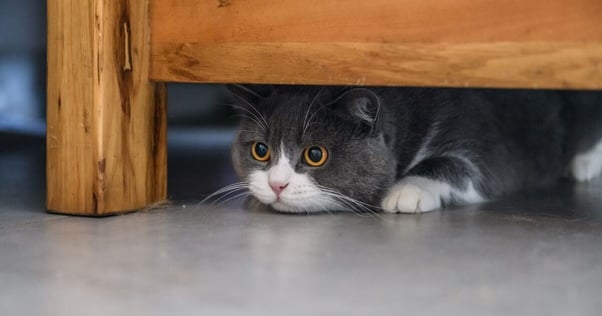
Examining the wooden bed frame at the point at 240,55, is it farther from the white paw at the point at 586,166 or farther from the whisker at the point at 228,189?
the white paw at the point at 586,166

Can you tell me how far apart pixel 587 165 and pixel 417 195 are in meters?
0.88

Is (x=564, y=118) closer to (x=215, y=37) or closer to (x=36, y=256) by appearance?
(x=215, y=37)

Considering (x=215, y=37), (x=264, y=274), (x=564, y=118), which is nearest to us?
(x=264, y=274)

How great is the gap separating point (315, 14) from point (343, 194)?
421mm

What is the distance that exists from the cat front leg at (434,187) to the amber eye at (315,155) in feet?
0.57

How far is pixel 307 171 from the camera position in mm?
1793

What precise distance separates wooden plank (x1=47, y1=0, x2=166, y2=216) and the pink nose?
307 millimetres

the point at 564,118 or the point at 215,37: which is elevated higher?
the point at 215,37

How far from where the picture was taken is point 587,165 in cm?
248

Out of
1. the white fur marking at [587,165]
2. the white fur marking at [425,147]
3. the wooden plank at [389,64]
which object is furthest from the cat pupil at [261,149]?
the white fur marking at [587,165]

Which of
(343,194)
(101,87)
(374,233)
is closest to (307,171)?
(343,194)

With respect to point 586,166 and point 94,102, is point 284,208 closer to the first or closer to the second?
point 94,102

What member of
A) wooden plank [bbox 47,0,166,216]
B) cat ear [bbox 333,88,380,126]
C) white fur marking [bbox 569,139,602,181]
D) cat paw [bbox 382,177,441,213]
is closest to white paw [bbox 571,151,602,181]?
white fur marking [bbox 569,139,602,181]

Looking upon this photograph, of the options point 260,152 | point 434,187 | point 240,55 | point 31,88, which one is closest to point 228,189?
point 260,152
